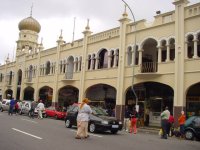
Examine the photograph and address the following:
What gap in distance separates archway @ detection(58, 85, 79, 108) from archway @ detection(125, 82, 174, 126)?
10.6m

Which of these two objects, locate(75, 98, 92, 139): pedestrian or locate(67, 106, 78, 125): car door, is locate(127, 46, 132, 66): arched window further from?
locate(75, 98, 92, 139): pedestrian

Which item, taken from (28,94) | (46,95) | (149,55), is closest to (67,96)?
(46,95)

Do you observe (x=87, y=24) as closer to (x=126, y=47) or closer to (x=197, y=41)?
(x=126, y=47)

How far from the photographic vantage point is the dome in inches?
2090

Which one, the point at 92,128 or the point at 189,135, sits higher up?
the point at 92,128

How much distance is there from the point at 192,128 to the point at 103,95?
14.7 m

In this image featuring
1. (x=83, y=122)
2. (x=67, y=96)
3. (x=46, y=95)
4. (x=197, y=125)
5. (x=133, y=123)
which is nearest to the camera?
(x=83, y=122)

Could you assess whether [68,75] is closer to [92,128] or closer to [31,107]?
[31,107]

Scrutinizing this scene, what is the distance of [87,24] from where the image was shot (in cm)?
3278

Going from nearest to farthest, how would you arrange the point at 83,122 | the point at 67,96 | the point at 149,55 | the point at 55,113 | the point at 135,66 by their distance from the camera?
1. the point at 83,122
2. the point at 135,66
3. the point at 149,55
4. the point at 55,113
5. the point at 67,96

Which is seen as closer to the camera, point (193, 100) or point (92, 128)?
point (92, 128)

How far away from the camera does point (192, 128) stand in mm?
17547

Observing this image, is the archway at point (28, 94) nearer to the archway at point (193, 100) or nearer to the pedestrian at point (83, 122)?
the archway at point (193, 100)

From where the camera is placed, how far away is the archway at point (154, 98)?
24464 mm
